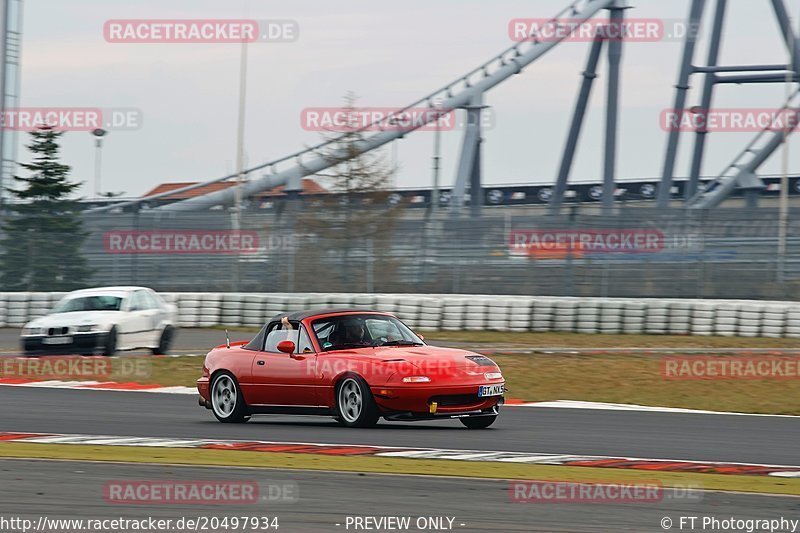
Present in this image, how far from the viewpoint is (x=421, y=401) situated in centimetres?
1105

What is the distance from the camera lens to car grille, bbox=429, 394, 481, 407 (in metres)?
11.1

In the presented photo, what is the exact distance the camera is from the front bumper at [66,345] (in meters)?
19.1

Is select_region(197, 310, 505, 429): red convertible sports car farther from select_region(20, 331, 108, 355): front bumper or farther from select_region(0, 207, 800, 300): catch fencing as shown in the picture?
select_region(0, 207, 800, 300): catch fencing

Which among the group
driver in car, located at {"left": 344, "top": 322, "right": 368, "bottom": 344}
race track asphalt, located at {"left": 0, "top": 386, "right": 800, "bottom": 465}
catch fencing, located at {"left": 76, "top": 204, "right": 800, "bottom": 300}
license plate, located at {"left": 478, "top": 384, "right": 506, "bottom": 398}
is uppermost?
catch fencing, located at {"left": 76, "top": 204, "right": 800, "bottom": 300}

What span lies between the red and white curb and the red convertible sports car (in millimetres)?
1131

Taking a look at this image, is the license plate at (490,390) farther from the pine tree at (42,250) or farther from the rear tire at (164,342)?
the pine tree at (42,250)

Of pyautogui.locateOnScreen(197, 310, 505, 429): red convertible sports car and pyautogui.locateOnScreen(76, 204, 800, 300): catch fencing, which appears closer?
pyautogui.locateOnScreen(197, 310, 505, 429): red convertible sports car

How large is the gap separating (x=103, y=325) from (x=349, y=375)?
8935mm

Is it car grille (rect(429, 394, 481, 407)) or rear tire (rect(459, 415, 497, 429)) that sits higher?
car grille (rect(429, 394, 481, 407))

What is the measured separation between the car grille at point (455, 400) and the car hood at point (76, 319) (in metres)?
9.53

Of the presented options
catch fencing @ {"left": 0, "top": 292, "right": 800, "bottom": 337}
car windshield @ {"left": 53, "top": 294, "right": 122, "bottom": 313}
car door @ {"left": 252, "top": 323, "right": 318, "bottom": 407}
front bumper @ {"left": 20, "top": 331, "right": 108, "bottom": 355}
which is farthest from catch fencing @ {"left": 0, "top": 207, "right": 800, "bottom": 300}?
car door @ {"left": 252, "top": 323, "right": 318, "bottom": 407}

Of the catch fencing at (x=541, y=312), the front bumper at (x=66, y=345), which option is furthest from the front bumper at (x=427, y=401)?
the catch fencing at (x=541, y=312)

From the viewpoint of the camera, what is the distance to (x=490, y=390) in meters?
11.3

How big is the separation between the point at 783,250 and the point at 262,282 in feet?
35.4
